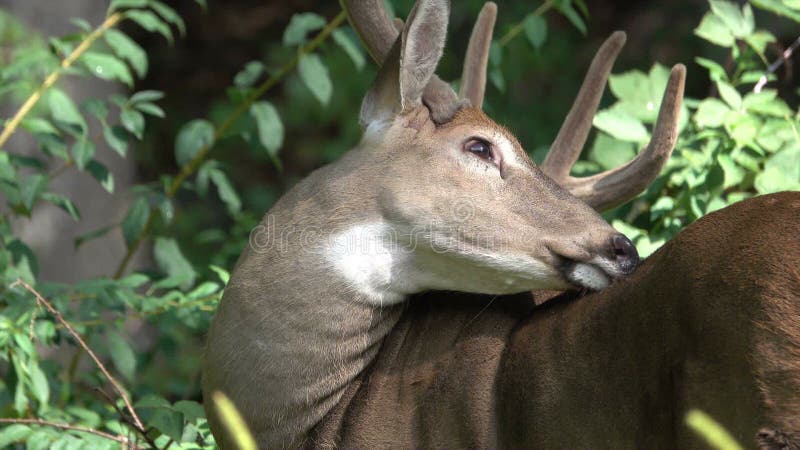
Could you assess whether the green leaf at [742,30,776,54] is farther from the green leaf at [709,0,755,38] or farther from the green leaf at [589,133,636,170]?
the green leaf at [589,133,636,170]

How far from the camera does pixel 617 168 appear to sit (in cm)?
400

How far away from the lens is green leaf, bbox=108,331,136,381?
441 cm

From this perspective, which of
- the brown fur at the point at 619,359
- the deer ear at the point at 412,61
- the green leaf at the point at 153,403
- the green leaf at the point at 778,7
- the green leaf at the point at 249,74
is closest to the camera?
the brown fur at the point at 619,359

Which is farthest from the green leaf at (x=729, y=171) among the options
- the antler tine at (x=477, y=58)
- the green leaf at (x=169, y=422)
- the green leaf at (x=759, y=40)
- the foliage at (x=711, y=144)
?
the green leaf at (x=169, y=422)

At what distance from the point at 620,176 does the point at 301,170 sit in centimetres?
640

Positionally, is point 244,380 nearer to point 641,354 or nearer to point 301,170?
point 641,354

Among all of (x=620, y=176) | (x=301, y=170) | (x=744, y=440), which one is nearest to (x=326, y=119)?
(x=301, y=170)

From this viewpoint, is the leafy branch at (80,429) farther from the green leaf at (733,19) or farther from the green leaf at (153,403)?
the green leaf at (733,19)

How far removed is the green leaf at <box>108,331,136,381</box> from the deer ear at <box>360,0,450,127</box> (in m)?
1.41

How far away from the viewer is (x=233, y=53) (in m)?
10.4

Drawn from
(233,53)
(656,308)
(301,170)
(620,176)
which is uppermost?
(656,308)

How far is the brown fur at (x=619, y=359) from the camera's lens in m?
2.62

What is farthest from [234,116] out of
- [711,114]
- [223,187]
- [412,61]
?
[711,114]

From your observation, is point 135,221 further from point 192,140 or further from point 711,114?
point 711,114
